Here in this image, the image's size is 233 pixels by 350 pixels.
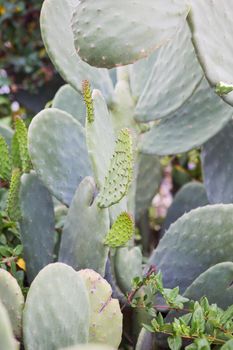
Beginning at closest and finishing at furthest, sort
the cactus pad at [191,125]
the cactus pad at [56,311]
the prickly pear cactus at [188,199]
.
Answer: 1. the cactus pad at [56,311]
2. the cactus pad at [191,125]
3. the prickly pear cactus at [188,199]

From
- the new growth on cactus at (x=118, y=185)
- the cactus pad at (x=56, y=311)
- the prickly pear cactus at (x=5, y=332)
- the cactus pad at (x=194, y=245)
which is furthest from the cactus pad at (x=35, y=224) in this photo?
the prickly pear cactus at (x=5, y=332)

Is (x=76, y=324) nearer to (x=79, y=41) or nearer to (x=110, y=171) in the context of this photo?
(x=110, y=171)

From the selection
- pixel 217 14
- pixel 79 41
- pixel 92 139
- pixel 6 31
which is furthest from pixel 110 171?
pixel 6 31

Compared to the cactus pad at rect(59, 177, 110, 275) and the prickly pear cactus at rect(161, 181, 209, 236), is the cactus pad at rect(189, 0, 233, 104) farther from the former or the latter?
the prickly pear cactus at rect(161, 181, 209, 236)

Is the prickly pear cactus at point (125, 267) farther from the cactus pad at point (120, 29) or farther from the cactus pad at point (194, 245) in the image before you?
the cactus pad at point (120, 29)

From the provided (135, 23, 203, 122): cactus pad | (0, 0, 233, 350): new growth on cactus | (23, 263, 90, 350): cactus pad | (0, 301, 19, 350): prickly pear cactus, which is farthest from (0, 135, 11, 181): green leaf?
(0, 301, 19, 350): prickly pear cactus
